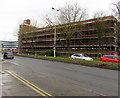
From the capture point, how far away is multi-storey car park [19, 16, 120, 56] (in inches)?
1280

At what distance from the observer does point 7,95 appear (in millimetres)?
5637

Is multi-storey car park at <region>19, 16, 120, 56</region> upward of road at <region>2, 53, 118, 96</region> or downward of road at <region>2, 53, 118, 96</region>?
upward

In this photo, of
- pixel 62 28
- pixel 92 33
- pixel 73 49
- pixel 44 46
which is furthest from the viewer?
pixel 44 46

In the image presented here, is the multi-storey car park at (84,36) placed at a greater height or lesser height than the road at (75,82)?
greater

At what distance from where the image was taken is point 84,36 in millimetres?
46156

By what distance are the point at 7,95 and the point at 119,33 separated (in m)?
27.5

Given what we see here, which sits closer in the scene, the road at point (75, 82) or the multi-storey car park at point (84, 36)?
the road at point (75, 82)

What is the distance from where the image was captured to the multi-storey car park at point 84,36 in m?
32.5

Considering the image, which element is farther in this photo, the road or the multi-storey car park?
the multi-storey car park

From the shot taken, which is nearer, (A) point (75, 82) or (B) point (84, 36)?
(A) point (75, 82)

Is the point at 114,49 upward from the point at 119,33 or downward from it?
downward

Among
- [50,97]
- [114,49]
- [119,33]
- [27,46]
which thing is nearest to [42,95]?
[50,97]

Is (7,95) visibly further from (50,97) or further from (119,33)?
(119,33)

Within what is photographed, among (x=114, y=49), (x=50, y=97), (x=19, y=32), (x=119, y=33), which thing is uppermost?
(x=19, y=32)
